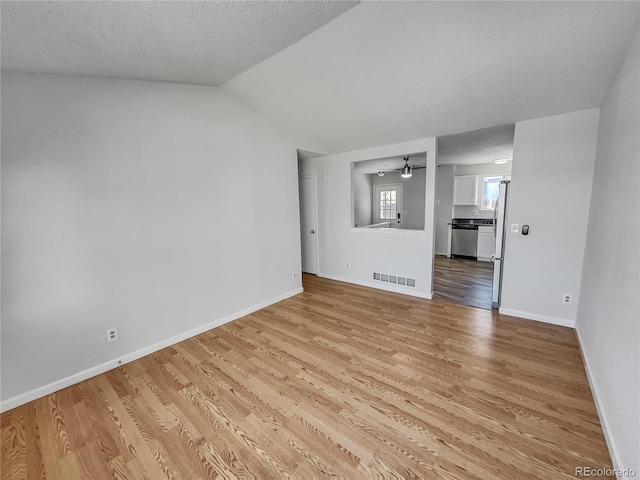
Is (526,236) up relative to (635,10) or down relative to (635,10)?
down

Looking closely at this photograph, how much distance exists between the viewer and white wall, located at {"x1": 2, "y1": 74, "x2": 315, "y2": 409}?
6.27 feet

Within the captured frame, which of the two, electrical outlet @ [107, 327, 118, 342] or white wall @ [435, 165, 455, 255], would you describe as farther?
white wall @ [435, 165, 455, 255]

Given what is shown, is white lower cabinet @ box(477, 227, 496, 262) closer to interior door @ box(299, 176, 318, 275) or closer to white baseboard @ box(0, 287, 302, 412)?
interior door @ box(299, 176, 318, 275)

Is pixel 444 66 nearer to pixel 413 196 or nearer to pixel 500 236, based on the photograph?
pixel 500 236

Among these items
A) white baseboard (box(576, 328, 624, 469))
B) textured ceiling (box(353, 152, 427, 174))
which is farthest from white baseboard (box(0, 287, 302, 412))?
textured ceiling (box(353, 152, 427, 174))

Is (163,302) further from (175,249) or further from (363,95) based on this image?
(363,95)

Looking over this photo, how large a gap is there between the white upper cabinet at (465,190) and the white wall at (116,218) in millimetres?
5203

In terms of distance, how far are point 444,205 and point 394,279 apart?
11.9 ft

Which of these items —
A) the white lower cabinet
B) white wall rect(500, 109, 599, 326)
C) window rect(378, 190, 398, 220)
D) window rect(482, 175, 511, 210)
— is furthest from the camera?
window rect(378, 190, 398, 220)

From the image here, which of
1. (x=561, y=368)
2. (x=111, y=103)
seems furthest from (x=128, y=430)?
(x=561, y=368)

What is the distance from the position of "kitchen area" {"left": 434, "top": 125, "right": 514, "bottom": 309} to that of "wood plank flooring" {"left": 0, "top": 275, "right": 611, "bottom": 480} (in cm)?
163

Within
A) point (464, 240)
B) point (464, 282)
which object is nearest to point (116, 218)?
point (464, 282)

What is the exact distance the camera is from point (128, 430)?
1.69 metres

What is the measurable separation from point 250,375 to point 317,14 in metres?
2.92
